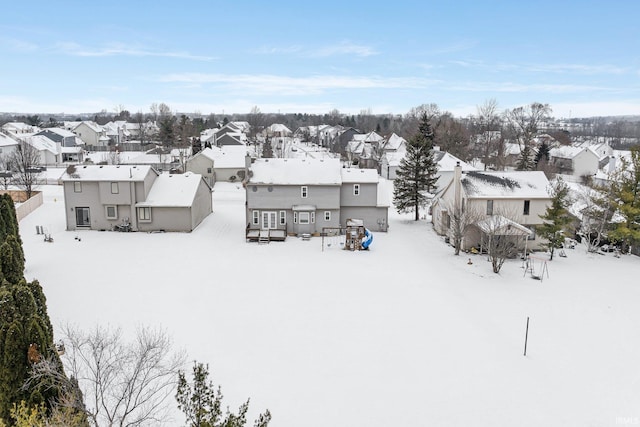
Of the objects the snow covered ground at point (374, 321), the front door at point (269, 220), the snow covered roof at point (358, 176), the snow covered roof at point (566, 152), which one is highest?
the snow covered roof at point (566, 152)

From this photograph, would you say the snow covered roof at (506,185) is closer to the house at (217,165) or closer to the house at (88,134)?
the house at (217,165)

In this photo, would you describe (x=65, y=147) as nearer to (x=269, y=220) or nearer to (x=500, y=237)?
(x=269, y=220)

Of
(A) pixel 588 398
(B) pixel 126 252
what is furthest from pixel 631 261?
(B) pixel 126 252

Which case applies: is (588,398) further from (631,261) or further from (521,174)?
(521,174)

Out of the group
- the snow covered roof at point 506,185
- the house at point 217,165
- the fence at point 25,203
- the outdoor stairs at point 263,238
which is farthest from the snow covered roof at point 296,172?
the house at point 217,165

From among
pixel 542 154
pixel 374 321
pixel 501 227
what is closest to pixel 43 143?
pixel 501 227

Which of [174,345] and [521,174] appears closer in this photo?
[174,345]

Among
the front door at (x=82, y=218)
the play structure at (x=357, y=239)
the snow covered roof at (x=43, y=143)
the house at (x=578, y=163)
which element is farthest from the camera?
the snow covered roof at (x=43, y=143)
